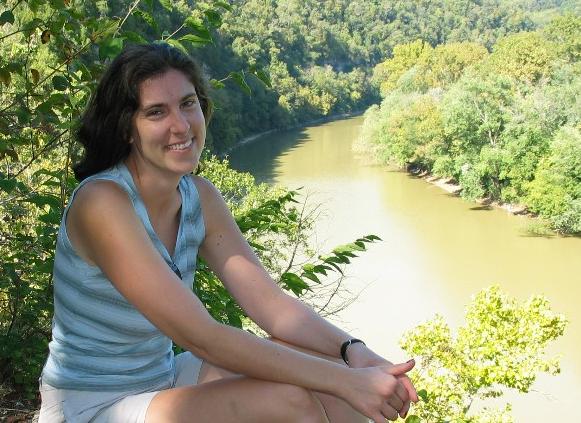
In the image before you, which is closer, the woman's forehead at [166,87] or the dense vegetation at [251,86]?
the woman's forehead at [166,87]

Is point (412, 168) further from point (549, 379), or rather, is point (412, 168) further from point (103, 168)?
point (103, 168)

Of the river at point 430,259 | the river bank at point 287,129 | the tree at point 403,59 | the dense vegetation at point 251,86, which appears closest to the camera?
the dense vegetation at point 251,86

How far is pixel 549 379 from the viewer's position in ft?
36.1

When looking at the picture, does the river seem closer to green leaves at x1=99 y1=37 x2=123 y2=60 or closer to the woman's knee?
green leaves at x1=99 y1=37 x2=123 y2=60

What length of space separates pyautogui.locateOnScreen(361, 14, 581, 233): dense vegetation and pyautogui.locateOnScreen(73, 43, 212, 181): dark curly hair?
17.9 metres

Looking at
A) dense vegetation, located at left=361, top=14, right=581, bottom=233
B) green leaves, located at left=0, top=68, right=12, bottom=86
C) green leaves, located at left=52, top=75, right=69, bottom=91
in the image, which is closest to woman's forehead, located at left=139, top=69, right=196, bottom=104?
green leaves, located at left=52, top=75, right=69, bottom=91

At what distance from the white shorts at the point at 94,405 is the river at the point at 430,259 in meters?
5.84

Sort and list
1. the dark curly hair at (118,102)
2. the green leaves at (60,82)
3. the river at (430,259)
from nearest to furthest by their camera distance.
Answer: the dark curly hair at (118,102) → the green leaves at (60,82) → the river at (430,259)

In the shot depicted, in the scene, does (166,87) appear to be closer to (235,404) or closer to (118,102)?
(118,102)

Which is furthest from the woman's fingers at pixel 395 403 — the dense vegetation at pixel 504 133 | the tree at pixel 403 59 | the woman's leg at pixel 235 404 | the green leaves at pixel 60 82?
the tree at pixel 403 59

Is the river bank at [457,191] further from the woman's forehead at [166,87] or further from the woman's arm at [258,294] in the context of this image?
the woman's forehead at [166,87]

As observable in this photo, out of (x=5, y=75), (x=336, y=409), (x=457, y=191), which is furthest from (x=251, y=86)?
(x=336, y=409)

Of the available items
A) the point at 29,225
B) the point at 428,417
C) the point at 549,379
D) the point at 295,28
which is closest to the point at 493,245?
the point at 549,379

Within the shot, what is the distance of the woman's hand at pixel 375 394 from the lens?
1.28 meters
